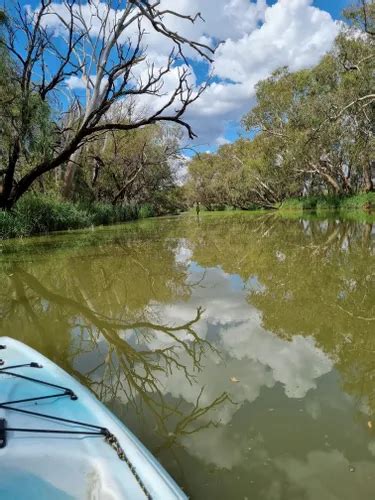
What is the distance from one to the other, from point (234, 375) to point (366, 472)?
4.66 feet

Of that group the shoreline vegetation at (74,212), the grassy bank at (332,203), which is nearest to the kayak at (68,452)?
the shoreline vegetation at (74,212)

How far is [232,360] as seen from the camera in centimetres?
383

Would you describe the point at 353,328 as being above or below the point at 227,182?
below

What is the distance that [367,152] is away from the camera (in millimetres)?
28281

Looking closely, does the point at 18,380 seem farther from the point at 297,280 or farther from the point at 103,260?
the point at 103,260

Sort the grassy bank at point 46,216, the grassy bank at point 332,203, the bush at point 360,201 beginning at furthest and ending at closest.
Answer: the grassy bank at point 332,203 < the bush at point 360,201 < the grassy bank at point 46,216

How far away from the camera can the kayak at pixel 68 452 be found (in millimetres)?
1689

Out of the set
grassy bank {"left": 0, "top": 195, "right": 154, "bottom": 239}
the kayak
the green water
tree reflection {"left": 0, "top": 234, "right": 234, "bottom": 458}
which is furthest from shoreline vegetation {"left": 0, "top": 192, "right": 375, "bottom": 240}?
the kayak

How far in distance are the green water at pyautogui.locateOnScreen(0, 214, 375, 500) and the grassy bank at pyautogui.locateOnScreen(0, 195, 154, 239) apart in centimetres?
939

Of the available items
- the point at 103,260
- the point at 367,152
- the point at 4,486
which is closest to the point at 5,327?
the point at 4,486

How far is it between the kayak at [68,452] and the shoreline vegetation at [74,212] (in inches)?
593

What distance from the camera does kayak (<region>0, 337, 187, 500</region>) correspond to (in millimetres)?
1689

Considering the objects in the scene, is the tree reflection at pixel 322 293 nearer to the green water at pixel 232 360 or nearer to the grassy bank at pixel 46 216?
the green water at pixel 232 360

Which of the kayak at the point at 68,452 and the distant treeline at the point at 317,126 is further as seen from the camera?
the distant treeline at the point at 317,126
